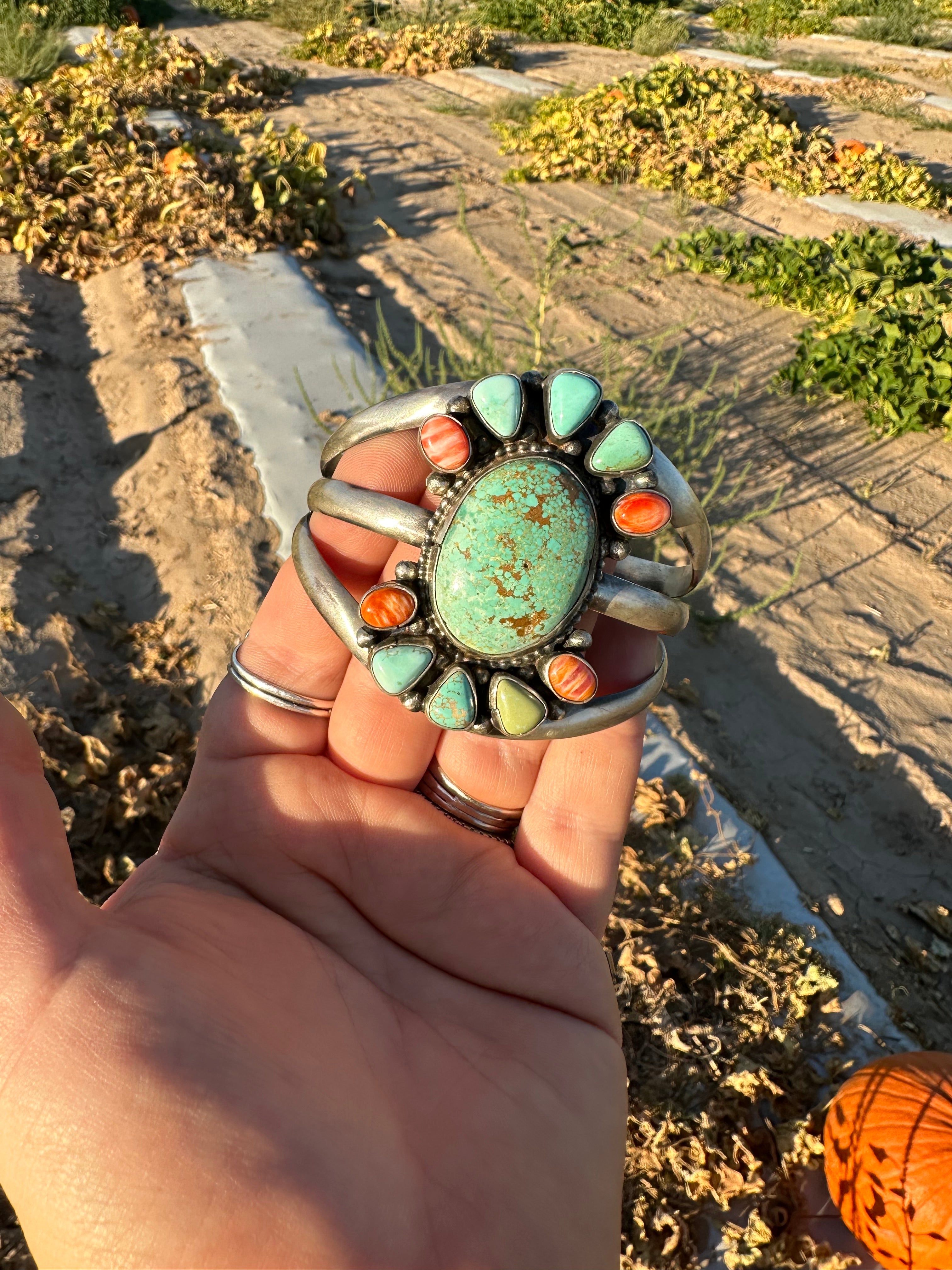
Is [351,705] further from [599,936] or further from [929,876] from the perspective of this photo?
[929,876]

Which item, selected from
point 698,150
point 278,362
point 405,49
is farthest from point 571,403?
point 405,49

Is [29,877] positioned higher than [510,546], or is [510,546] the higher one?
[510,546]

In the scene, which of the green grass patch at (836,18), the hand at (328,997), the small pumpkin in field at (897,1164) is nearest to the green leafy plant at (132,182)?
the hand at (328,997)

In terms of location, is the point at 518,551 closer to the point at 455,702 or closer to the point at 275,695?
the point at 455,702

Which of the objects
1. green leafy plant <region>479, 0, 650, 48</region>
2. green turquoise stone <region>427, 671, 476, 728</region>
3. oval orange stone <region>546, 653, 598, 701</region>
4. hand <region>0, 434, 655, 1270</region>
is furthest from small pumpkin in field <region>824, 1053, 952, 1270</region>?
green leafy plant <region>479, 0, 650, 48</region>

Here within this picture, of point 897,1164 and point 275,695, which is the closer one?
point 275,695
